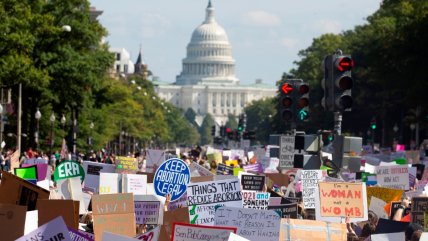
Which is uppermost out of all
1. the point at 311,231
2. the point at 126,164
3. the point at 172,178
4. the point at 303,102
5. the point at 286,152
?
the point at 303,102

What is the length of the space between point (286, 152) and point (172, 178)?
11044mm

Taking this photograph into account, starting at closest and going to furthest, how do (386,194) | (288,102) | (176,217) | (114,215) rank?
(114,215) → (176,217) → (386,194) → (288,102)

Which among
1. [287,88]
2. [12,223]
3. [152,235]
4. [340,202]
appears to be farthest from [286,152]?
[152,235]

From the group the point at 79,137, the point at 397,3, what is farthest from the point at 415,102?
the point at 79,137

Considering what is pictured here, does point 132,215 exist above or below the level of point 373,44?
below

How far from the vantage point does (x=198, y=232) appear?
12.8 m

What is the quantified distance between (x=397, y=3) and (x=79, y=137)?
1943 centimetres

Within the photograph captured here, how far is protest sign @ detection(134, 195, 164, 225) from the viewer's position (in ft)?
56.3

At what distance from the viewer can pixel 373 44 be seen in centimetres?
9025

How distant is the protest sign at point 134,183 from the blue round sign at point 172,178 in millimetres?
1240

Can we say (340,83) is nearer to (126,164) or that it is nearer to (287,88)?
(287,88)

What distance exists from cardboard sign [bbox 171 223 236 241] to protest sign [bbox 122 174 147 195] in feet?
27.4

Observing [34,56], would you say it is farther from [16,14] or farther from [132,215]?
[132,215]

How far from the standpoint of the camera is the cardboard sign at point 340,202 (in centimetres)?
1823
